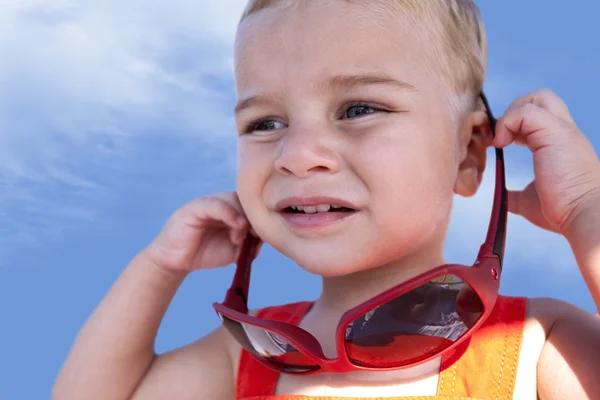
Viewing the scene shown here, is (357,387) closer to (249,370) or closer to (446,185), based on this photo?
(249,370)

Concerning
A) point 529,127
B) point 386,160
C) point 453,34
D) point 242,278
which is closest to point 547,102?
point 529,127

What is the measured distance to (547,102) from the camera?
162cm

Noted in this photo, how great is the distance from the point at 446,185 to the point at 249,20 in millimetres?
579

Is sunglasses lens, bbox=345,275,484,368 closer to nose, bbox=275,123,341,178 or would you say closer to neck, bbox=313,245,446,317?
neck, bbox=313,245,446,317

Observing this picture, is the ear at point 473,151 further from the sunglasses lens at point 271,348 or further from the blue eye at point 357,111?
the sunglasses lens at point 271,348

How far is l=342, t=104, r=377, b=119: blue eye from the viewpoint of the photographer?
1.47m

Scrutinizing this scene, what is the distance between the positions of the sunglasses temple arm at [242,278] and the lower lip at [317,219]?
29 cm

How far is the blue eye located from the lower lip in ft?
0.66

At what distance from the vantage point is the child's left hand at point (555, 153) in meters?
1.49

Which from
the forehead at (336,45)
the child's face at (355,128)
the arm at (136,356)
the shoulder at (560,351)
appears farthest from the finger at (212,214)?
the shoulder at (560,351)

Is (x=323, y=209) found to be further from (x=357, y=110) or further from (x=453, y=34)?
(x=453, y=34)

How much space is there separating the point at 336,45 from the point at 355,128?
0.17 m

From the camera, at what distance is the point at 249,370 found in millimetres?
1686

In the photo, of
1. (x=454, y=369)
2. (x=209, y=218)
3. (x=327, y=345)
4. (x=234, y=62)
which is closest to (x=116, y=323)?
(x=209, y=218)
